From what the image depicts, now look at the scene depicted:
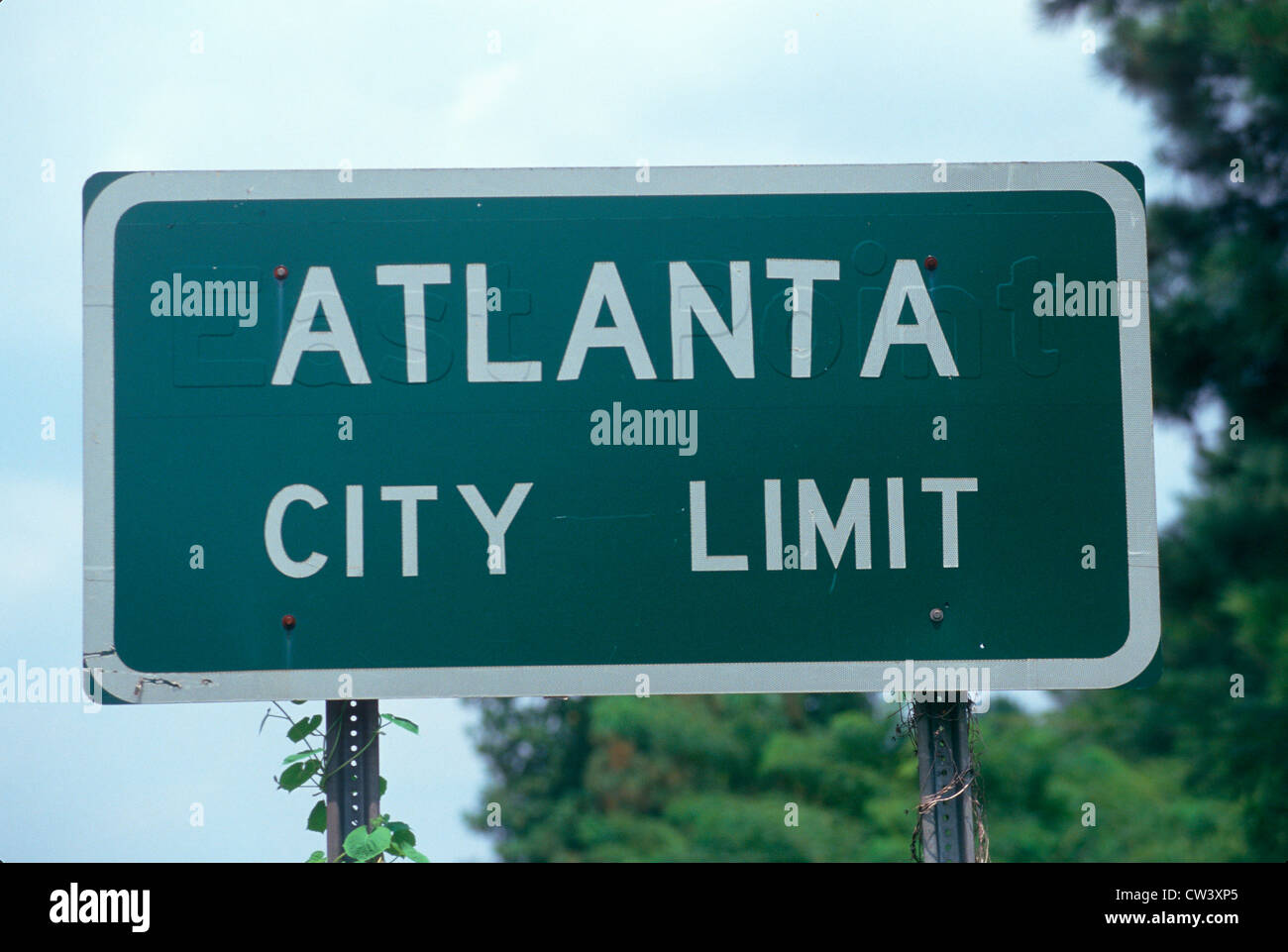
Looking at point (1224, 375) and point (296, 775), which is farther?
point (1224, 375)

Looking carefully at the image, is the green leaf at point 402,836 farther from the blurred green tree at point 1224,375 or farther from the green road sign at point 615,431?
the blurred green tree at point 1224,375

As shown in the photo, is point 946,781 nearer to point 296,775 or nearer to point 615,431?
point 615,431

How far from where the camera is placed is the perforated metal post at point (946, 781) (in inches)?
87.4

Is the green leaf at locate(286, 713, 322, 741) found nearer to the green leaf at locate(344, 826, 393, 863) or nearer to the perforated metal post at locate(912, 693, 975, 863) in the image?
the green leaf at locate(344, 826, 393, 863)

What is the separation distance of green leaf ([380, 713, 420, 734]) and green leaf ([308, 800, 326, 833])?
200 mm

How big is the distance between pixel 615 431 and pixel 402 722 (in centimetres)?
65

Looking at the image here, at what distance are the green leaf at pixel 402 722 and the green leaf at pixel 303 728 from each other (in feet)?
0.40

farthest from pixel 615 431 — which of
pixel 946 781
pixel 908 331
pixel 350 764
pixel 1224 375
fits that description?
pixel 1224 375

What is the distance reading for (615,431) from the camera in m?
2.20

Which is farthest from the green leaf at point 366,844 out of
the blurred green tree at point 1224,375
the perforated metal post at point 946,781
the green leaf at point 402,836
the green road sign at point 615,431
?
the blurred green tree at point 1224,375

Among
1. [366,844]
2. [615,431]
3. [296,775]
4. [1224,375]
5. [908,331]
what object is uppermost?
[1224,375]

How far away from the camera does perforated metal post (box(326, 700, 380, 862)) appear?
221cm

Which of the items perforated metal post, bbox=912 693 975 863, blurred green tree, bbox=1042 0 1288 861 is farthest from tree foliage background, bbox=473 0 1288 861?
perforated metal post, bbox=912 693 975 863

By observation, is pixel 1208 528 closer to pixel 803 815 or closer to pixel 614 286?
pixel 614 286
